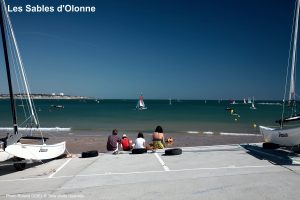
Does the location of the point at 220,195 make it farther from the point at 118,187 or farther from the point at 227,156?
the point at 227,156

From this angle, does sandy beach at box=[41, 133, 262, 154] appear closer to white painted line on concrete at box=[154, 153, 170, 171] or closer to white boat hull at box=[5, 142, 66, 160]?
white boat hull at box=[5, 142, 66, 160]

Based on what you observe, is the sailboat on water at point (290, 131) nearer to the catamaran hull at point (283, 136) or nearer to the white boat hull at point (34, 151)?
the catamaran hull at point (283, 136)

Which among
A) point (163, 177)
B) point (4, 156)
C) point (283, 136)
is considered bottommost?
point (163, 177)

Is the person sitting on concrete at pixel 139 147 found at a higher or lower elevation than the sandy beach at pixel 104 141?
higher

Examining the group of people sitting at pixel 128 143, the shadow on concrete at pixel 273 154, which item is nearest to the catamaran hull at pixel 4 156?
the group of people sitting at pixel 128 143

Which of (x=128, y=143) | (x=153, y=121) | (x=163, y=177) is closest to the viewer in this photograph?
(x=163, y=177)

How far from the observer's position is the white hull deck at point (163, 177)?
27.0 ft

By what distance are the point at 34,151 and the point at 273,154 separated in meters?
10.8

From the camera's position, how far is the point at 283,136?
14719 mm

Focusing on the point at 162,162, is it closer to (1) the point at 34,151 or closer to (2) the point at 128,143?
(2) the point at 128,143

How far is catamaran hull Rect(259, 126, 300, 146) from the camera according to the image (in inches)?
541

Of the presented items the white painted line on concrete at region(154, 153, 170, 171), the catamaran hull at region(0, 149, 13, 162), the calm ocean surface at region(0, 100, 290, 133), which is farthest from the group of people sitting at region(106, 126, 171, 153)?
the calm ocean surface at region(0, 100, 290, 133)

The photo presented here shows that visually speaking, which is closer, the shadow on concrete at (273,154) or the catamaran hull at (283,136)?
the shadow on concrete at (273,154)

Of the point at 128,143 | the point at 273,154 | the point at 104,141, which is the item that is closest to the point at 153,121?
the point at 104,141
